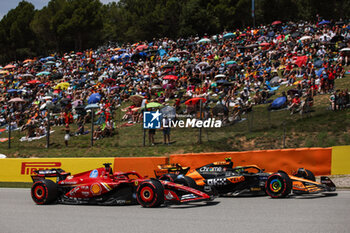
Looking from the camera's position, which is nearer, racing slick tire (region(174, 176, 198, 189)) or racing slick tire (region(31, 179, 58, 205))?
racing slick tire (region(174, 176, 198, 189))

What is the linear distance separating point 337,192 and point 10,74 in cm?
3975

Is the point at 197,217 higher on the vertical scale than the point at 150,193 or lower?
lower

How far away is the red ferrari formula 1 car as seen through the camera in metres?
9.79

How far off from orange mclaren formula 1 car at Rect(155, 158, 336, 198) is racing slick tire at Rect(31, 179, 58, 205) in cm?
276

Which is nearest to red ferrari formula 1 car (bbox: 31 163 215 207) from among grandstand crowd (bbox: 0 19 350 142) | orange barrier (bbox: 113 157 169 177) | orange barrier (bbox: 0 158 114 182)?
orange barrier (bbox: 113 157 169 177)

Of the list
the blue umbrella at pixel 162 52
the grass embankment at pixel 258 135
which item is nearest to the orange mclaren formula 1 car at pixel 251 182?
the grass embankment at pixel 258 135

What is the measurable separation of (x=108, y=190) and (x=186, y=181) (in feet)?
6.34

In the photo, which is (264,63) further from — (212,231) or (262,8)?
(262,8)

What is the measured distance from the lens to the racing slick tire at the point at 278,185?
1049 cm

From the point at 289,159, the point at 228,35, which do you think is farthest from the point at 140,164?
the point at 228,35

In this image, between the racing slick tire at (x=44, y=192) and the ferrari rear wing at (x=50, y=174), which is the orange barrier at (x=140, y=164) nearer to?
the ferrari rear wing at (x=50, y=174)

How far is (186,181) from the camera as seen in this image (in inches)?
431

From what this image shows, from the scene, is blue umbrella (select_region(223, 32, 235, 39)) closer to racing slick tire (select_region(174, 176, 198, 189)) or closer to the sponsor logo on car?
the sponsor logo on car

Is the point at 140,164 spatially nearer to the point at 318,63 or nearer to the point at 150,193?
the point at 150,193
